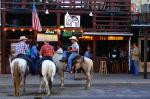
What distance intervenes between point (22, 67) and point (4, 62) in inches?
496

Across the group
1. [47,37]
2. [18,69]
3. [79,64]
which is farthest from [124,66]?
[18,69]

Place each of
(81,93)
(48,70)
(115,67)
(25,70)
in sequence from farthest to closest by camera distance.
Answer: (115,67)
(81,93)
(25,70)
(48,70)

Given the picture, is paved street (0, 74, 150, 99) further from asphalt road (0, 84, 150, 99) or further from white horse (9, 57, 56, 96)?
white horse (9, 57, 56, 96)

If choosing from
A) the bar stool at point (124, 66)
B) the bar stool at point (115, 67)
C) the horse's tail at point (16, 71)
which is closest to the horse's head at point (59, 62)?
the horse's tail at point (16, 71)

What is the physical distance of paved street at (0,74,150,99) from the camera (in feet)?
73.0

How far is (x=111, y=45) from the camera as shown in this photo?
36500 millimetres

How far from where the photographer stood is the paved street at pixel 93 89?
22.3 meters

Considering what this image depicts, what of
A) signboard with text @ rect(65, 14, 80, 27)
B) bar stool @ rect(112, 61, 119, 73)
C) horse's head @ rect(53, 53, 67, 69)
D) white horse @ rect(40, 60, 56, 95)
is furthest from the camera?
bar stool @ rect(112, 61, 119, 73)

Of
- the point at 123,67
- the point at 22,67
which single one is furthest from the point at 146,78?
the point at 22,67

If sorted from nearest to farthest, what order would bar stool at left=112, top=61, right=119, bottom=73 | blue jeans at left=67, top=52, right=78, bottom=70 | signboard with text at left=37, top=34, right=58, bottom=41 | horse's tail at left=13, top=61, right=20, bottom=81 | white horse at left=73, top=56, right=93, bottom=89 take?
horse's tail at left=13, top=61, right=20, bottom=81, blue jeans at left=67, top=52, right=78, bottom=70, white horse at left=73, top=56, right=93, bottom=89, signboard with text at left=37, top=34, right=58, bottom=41, bar stool at left=112, top=61, right=119, bottom=73

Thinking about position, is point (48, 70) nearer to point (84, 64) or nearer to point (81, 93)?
point (81, 93)

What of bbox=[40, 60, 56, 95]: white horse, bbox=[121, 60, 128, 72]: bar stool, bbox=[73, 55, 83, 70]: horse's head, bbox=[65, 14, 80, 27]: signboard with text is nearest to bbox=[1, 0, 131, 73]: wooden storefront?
bbox=[65, 14, 80, 27]: signboard with text

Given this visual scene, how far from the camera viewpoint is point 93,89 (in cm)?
2611

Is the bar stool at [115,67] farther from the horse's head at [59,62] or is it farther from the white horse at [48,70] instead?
the white horse at [48,70]
